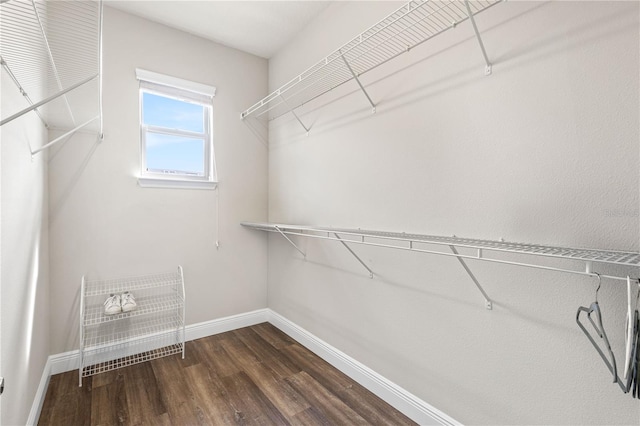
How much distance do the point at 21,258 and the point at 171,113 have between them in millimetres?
1607

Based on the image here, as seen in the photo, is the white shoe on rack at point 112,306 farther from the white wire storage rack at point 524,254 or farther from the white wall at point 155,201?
the white wire storage rack at point 524,254

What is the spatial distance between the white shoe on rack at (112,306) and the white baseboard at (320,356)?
0.44m

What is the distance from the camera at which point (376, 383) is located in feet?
5.91

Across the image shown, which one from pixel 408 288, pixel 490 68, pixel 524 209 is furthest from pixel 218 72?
pixel 524 209

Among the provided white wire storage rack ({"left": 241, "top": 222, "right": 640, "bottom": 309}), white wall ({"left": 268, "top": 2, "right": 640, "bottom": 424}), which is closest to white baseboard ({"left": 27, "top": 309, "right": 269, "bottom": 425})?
white wall ({"left": 268, "top": 2, "right": 640, "bottom": 424})

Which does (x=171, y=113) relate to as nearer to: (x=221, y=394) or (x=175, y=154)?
(x=175, y=154)

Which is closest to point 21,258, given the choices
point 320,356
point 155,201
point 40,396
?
point 40,396

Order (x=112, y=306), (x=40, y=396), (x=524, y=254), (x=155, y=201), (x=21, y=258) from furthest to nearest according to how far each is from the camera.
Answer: (x=155, y=201) → (x=112, y=306) → (x=40, y=396) → (x=21, y=258) → (x=524, y=254)

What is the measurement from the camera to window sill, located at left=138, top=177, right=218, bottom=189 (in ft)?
7.68

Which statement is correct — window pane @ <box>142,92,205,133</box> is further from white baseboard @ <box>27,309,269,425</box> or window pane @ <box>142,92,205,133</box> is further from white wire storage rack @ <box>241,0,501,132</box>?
white baseboard @ <box>27,309,269,425</box>

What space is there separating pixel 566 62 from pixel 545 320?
3.19 feet

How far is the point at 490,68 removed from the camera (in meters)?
1.27

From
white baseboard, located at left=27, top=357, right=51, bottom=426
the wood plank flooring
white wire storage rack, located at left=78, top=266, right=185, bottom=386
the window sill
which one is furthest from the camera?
the window sill

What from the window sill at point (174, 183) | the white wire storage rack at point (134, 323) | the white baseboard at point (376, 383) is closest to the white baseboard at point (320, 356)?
the white baseboard at point (376, 383)
